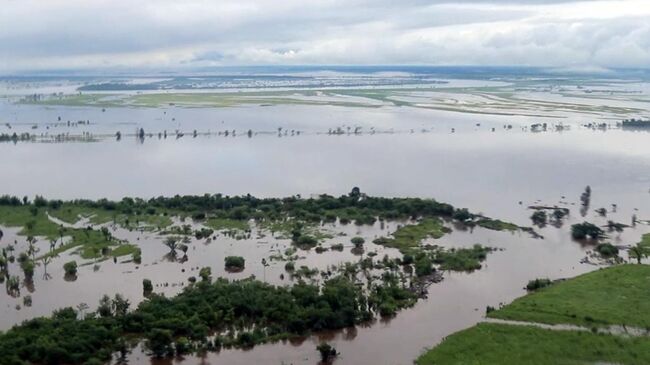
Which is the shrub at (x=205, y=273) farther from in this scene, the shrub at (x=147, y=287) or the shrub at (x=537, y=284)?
the shrub at (x=537, y=284)

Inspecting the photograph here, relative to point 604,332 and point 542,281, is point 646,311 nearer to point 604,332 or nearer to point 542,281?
point 604,332

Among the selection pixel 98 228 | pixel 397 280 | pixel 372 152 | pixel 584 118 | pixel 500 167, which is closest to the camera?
pixel 397 280

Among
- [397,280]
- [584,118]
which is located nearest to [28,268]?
[397,280]

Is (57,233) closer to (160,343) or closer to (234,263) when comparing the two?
(234,263)

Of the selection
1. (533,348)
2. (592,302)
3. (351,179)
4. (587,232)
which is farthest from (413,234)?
(351,179)

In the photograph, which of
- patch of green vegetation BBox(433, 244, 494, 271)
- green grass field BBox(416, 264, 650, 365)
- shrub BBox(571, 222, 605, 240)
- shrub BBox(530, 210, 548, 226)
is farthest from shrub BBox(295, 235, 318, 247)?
shrub BBox(571, 222, 605, 240)

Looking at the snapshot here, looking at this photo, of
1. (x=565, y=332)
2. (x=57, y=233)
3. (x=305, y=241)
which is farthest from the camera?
(x=57, y=233)

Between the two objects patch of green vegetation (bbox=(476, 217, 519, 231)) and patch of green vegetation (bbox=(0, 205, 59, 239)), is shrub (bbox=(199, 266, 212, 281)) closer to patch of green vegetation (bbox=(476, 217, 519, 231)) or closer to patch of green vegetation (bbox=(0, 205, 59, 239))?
patch of green vegetation (bbox=(0, 205, 59, 239))
